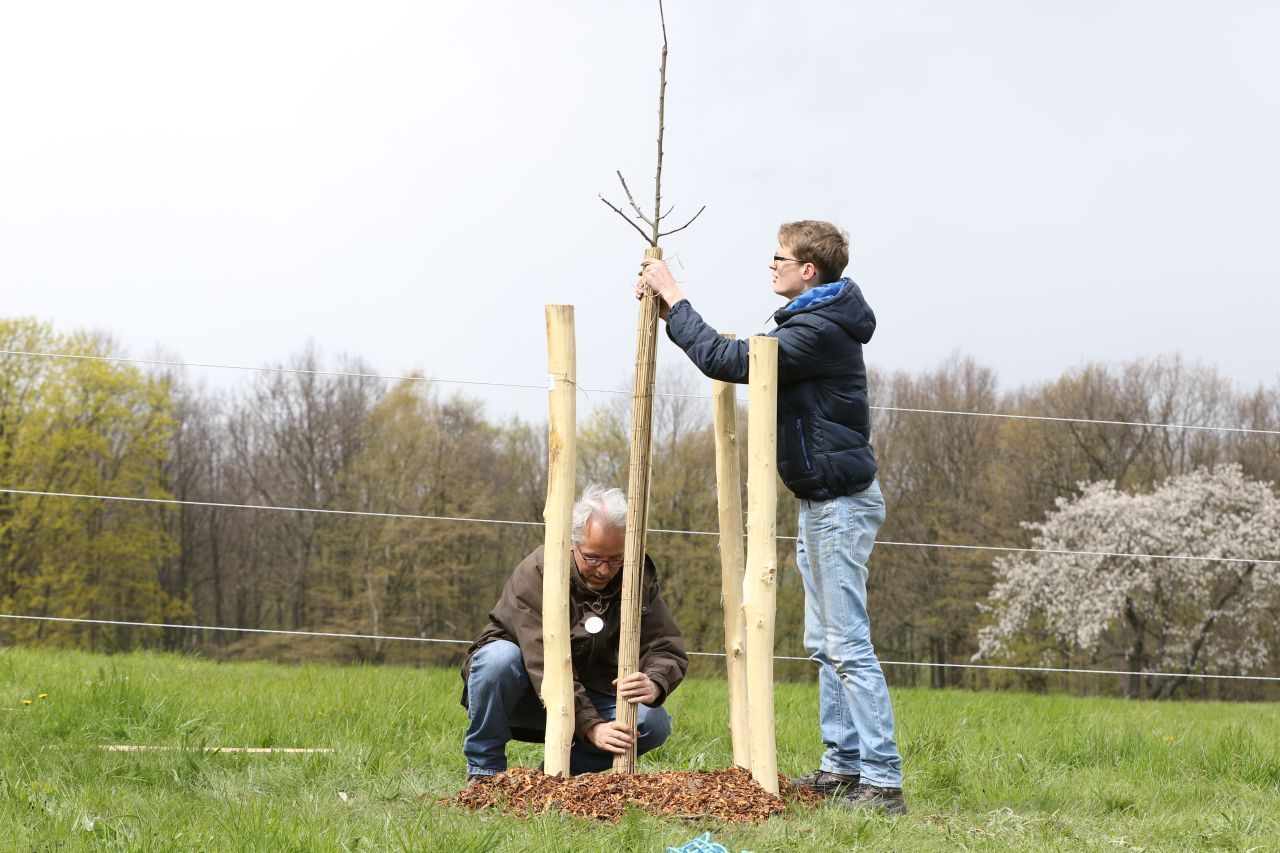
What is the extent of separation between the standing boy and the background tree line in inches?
235

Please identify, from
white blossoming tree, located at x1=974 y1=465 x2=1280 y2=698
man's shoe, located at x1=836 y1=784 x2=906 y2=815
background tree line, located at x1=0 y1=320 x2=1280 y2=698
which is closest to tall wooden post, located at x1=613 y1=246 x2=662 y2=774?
man's shoe, located at x1=836 y1=784 x2=906 y2=815

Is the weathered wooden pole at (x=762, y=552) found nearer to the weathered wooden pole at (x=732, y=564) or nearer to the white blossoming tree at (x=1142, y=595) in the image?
the weathered wooden pole at (x=732, y=564)

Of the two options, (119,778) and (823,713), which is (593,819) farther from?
(119,778)

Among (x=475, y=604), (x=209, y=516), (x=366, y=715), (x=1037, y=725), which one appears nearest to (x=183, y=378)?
(x=209, y=516)

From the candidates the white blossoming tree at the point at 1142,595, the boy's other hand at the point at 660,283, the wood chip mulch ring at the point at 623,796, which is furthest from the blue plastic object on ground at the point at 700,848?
the white blossoming tree at the point at 1142,595

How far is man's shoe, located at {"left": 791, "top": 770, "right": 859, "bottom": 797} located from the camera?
4.32 metres

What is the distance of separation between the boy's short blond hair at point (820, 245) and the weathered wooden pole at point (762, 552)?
0.42 metres

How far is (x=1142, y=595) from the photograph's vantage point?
45.4 ft

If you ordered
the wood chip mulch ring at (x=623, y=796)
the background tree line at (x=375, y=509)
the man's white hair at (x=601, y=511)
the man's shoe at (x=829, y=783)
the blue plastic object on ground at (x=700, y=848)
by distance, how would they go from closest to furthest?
the blue plastic object on ground at (x=700, y=848) < the wood chip mulch ring at (x=623, y=796) < the man's white hair at (x=601, y=511) < the man's shoe at (x=829, y=783) < the background tree line at (x=375, y=509)

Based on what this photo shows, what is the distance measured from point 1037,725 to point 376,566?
620 cm

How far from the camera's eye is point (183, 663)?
27.9ft

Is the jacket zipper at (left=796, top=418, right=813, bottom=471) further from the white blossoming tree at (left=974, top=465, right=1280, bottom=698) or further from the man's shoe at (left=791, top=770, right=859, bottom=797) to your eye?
the white blossoming tree at (left=974, top=465, right=1280, bottom=698)

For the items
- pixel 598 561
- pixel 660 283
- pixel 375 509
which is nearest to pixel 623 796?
pixel 598 561

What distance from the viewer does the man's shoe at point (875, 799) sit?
162 inches
